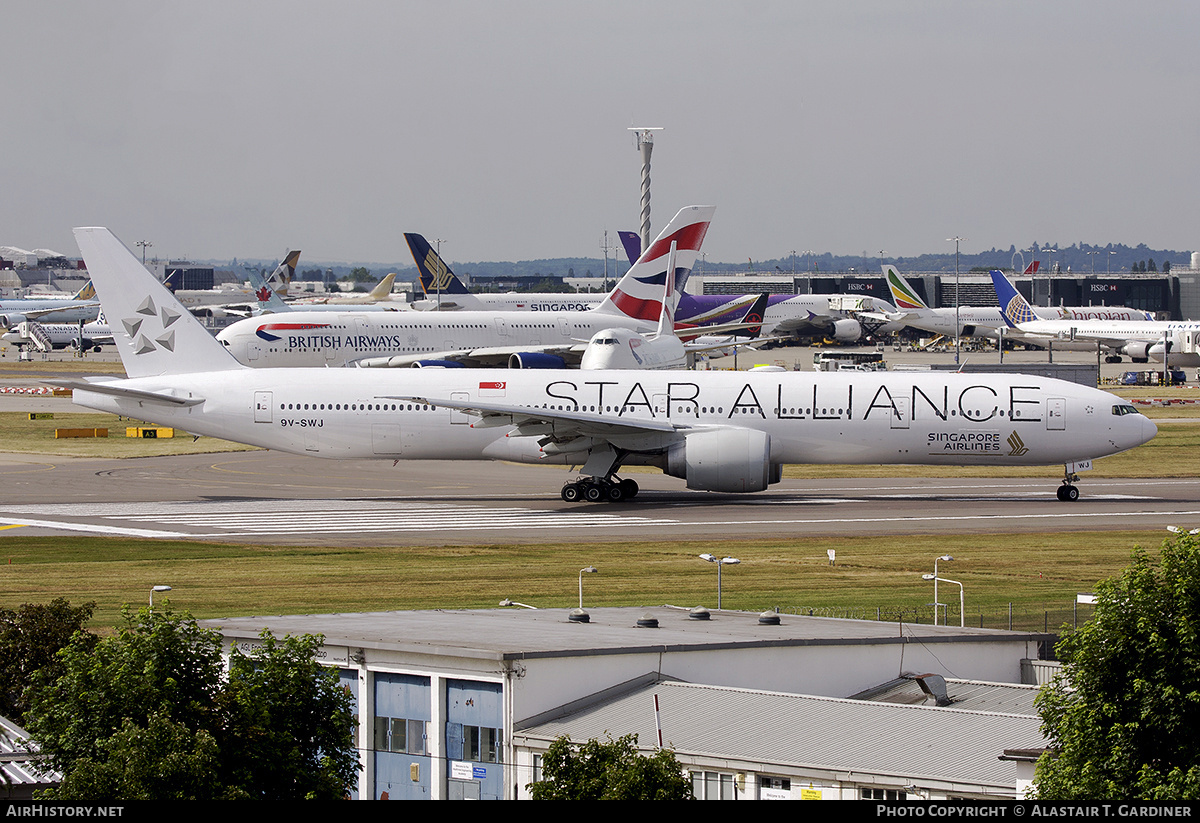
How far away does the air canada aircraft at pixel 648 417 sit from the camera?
48250 millimetres

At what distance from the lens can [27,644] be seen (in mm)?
23656

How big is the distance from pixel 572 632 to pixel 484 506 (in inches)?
Answer: 1035

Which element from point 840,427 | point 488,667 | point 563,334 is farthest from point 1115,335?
point 488,667

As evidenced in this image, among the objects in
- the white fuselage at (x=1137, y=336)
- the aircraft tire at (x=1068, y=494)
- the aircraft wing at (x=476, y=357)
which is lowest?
the aircraft tire at (x=1068, y=494)

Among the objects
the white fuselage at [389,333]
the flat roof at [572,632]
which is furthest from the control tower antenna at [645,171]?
the flat roof at [572,632]

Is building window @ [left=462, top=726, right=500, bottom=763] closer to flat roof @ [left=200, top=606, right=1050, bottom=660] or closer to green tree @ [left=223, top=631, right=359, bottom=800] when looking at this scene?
flat roof @ [left=200, top=606, right=1050, bottom=660]

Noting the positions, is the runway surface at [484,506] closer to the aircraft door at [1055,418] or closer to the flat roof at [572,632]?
the aircraft door at [1055,418]

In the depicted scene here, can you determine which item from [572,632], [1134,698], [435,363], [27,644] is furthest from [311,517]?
[435,363]

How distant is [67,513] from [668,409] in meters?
20.7

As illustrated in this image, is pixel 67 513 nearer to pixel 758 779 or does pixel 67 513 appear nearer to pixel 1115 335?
pixel 758 779

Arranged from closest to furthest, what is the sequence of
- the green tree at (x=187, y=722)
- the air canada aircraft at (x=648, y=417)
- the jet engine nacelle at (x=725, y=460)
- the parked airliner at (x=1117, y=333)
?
1. the green tree at (x=187, y=722)
2. the jet engine nacelle at (x=725, y=460)
3. the air canada aircraft at (x=648, y=417)
4. the parked airliner at (x=1117, y=333)

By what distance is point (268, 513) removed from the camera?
157ft

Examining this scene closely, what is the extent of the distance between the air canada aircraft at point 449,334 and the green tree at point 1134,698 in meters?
69.1

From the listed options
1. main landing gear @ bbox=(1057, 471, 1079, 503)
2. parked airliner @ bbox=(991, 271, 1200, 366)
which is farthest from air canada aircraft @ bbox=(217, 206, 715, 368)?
parked airliner @ bbox=(991, 271, 1200, 366)
